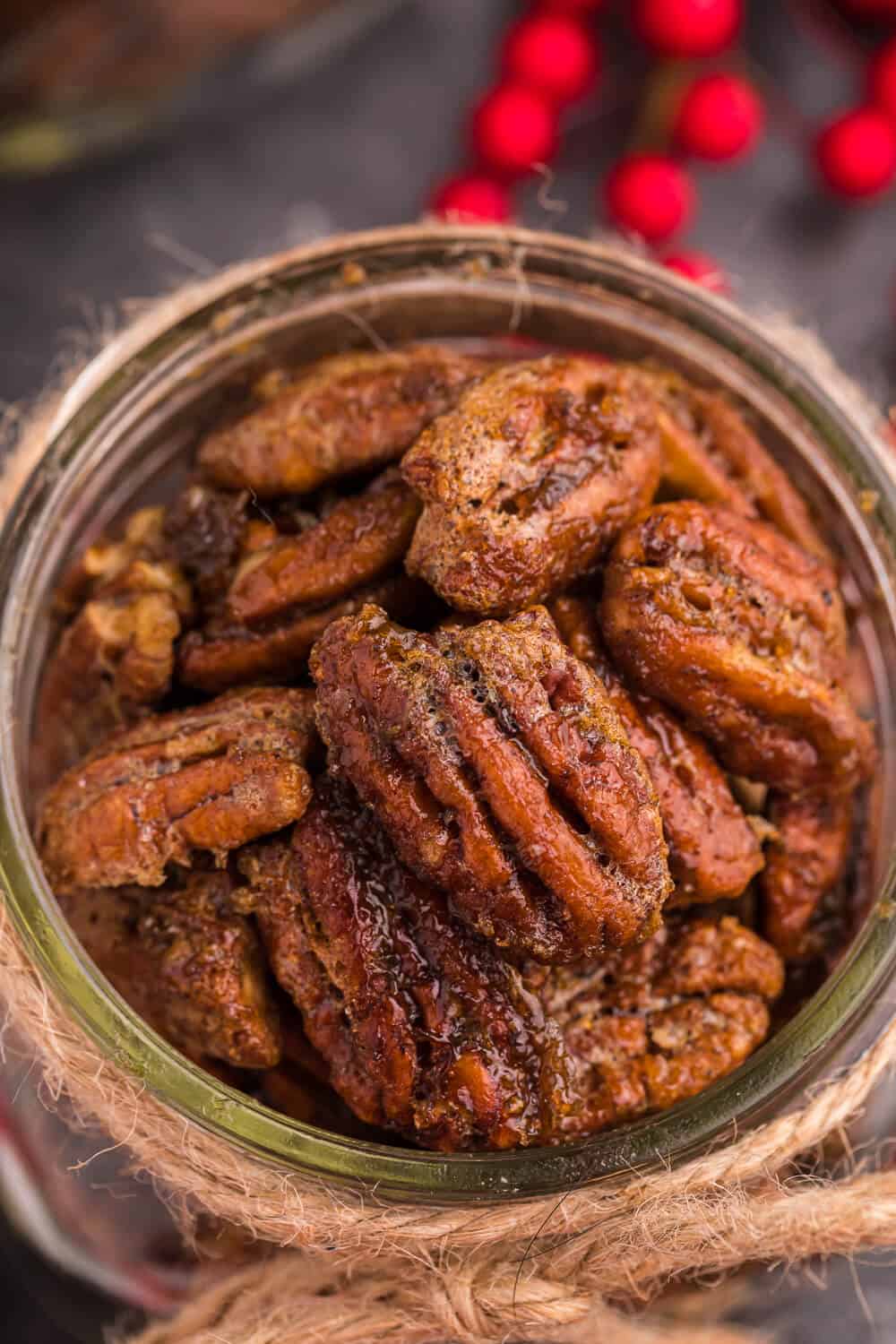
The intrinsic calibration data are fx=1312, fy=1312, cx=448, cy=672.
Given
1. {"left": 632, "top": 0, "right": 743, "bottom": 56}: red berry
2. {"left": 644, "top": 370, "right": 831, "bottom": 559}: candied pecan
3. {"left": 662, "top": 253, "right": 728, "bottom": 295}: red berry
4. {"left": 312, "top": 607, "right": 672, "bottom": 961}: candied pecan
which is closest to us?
{"left": 312, "top": 607, "right": 672, "bottom": 961}: candied pecan

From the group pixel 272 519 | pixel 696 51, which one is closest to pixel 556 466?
pixel 272 519

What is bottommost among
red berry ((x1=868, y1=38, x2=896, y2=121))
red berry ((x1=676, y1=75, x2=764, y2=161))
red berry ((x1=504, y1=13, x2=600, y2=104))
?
red berry ((x1=868, y1=38, x2=896, y2=121))

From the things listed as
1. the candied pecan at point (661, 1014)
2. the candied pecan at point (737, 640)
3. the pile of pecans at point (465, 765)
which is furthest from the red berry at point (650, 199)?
the candied pecan at point (661, 1014)

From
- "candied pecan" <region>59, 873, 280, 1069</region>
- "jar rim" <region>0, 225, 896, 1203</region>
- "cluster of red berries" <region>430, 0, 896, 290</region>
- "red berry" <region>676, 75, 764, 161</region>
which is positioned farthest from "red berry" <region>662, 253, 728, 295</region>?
"candied pecan" <region>59, 873, 280, 1069</region>

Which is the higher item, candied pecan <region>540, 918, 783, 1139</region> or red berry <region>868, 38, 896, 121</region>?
red berry <region>868, 38, 896, 121</region>

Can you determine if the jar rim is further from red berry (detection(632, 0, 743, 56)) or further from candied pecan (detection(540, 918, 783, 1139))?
red berry (detection(632, 0, 743, 56))

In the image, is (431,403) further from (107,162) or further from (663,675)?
(107,162)

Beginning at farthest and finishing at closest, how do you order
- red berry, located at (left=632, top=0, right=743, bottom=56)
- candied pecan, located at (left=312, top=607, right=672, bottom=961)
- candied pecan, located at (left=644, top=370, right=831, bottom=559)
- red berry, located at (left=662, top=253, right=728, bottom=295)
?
red berry, located at (left=632, top=0, right=743, bottom=56), red berry, located at (left=662, top=253, right=728, bottom=295), candied pecan, located at (left=644, top=370, right=831, bottom=559), candied pecan, located at (left=312, top=607, right=672, bottom=961)
